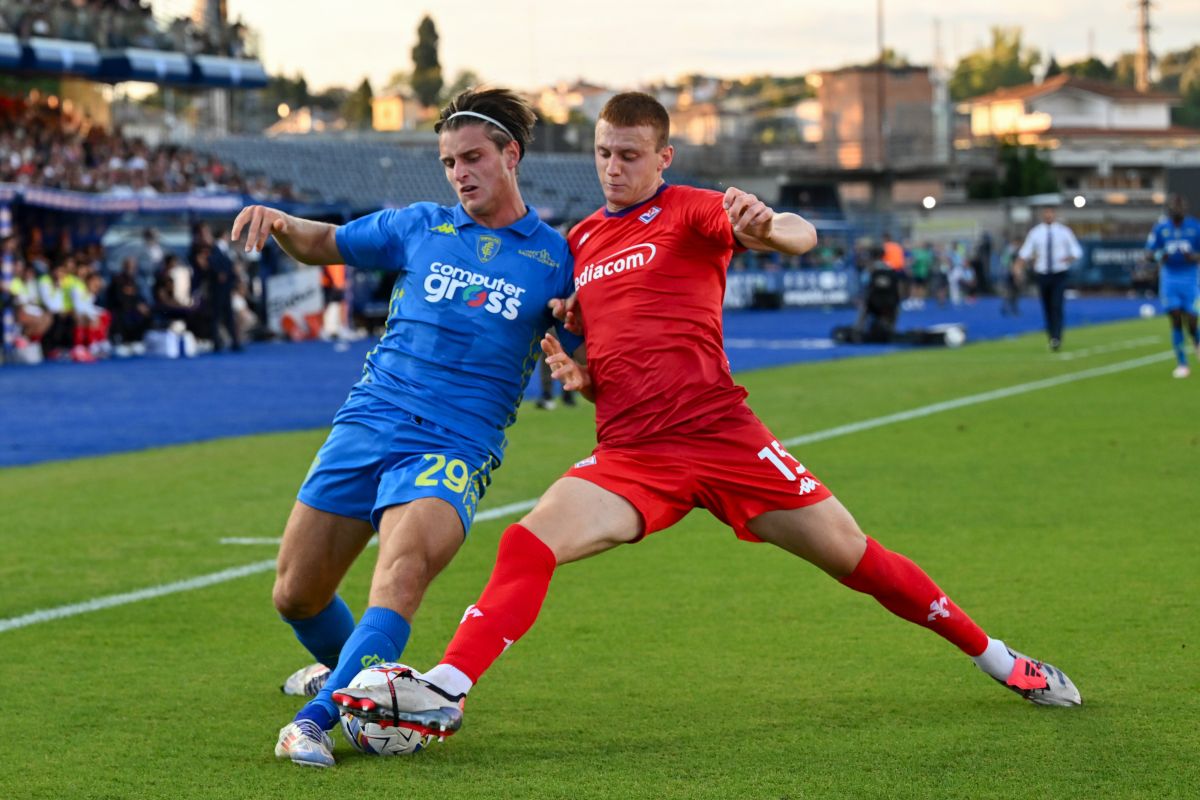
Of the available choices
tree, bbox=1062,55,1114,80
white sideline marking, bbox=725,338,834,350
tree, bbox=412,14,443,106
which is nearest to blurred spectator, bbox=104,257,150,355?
white sideline marking, bbox=725,338,834,350

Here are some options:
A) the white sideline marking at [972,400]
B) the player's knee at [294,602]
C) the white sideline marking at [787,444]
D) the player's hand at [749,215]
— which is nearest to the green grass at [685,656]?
the white sideline marking at [787,444]

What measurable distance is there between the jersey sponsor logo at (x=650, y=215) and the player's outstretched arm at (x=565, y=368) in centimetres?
48

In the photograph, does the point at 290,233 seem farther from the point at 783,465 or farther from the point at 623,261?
the point at 783,465

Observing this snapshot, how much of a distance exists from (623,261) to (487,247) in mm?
435

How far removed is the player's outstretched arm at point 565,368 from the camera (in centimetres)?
524

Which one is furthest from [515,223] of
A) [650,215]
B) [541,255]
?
[650,215]

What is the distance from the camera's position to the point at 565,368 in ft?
17.2

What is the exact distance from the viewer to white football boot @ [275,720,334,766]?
16.0 feet

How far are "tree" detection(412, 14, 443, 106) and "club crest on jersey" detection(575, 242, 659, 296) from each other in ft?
477

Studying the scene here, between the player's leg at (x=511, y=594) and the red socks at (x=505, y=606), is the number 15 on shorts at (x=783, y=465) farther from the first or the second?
the red socks at (x=505, y=606)

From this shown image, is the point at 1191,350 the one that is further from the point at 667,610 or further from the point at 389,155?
the point at 389,155

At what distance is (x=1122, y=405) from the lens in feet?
55.6

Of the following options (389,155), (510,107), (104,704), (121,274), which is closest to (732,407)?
(510,107)

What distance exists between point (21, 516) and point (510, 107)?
617 centimetres
